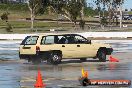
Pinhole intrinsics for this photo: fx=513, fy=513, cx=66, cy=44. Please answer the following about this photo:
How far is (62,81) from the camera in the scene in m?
16.6

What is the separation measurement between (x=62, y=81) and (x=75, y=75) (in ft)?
6.89

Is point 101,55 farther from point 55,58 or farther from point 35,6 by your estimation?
point 35,6

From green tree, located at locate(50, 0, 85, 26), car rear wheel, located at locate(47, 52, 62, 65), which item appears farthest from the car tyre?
green tree, located at locate(50, 0, 85, 26)

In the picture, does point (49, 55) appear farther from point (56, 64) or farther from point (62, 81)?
point (62, 81)

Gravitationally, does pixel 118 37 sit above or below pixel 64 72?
below

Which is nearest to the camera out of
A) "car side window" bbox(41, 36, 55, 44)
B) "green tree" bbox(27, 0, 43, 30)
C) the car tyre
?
"car side window" bbox(41, 36, 55, 44)

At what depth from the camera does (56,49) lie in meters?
24.7

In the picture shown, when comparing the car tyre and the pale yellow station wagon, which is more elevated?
the pale yellow station wagon

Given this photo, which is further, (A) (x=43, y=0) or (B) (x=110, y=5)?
(B) (x=110, y=5)

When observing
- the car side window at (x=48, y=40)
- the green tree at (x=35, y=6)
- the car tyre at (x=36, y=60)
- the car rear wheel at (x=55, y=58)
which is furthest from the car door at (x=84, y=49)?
the green tree at (x=35, y=6)

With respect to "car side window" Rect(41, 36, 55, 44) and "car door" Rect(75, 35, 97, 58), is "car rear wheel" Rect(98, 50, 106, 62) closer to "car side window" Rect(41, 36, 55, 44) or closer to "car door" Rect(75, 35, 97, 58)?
"car door" Rect(75, 35, 97, 58)

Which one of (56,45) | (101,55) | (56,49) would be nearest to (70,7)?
(101,55)

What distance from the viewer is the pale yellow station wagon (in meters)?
24.6

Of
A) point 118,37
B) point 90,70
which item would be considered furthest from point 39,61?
point 118,37
